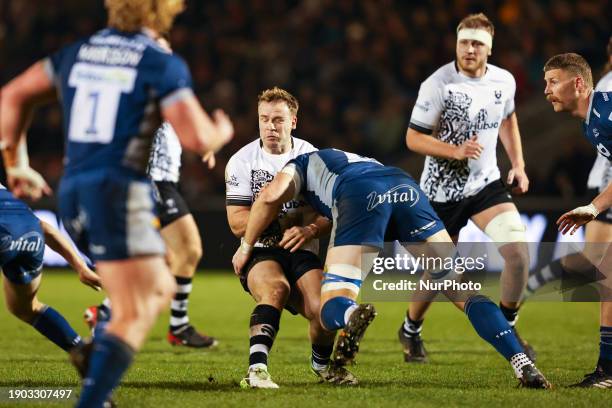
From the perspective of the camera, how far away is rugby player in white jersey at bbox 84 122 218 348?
8.55 m

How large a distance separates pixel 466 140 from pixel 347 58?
9.57m

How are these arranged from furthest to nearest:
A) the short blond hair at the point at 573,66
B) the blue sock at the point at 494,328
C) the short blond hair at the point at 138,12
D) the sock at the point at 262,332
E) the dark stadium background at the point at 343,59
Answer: the dark stadium background at the point at 343,59 → the short blond hair at the point at 573,66 → the sock at the point at 262,332 → the blue sock at the point at 494,328 → the short blond hair at the point at 138,12

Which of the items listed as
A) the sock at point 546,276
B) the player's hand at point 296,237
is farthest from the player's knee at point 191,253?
the sock at point 546,276

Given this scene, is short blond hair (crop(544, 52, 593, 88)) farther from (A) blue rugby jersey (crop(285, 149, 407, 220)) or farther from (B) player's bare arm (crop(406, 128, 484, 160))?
(A) blue rugby jersey (crop(285, 149, 407, 220))

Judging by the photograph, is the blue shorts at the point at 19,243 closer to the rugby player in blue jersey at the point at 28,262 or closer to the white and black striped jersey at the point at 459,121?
the rugby player in blue jersey at the point at 28,262

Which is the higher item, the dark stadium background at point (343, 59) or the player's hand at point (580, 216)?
the player's hand at point (580, 216)

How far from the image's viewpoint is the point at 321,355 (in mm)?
6594

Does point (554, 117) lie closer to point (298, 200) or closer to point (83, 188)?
point (298, 200)

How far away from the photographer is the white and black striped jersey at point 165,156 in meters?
8.54

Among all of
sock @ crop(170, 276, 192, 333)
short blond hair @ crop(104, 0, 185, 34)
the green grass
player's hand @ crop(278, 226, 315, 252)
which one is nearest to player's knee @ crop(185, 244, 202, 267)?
sock @ crop(170, 276, 192, 333)

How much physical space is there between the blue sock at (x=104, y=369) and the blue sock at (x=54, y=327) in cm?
182

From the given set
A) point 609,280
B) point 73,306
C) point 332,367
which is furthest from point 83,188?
point 73,306

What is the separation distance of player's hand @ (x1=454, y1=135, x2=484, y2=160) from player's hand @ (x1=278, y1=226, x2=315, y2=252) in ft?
4.97

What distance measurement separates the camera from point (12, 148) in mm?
4938
